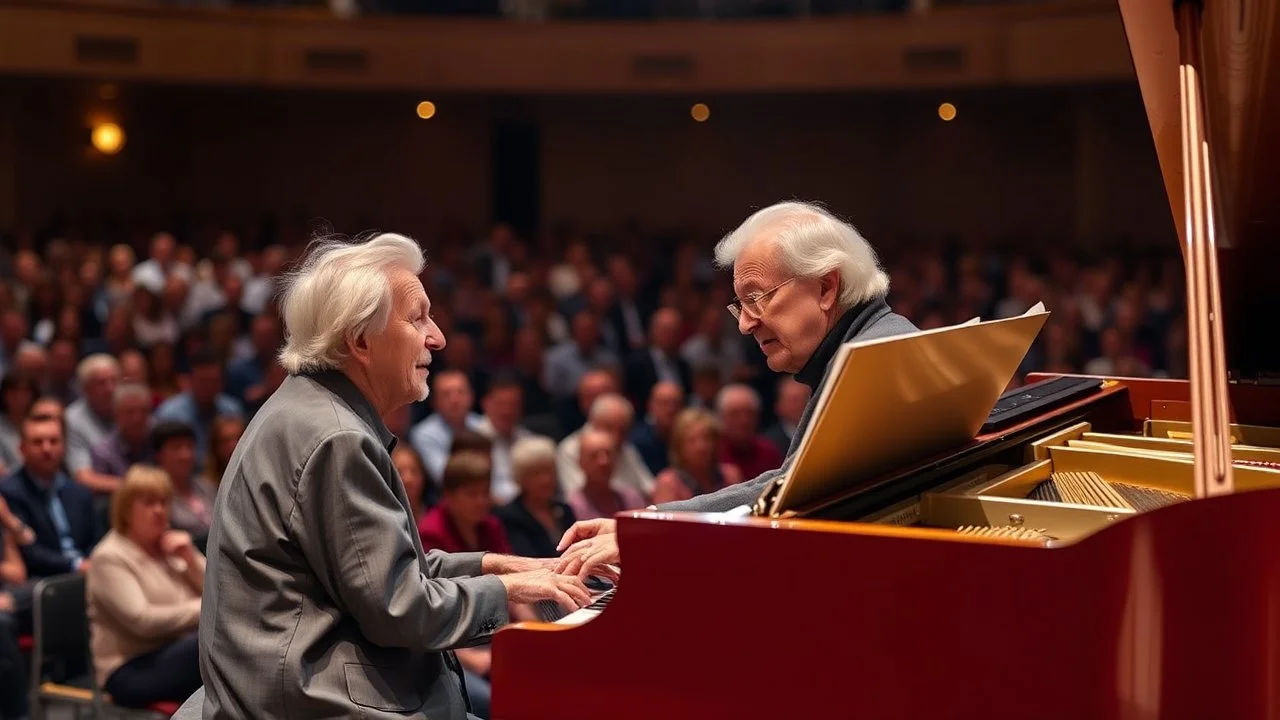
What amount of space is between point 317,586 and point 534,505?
2908mm

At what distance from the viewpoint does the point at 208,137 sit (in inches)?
583

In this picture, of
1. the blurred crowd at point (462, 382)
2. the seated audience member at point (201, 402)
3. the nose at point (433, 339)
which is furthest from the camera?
the seated audience member at point (201, 402)

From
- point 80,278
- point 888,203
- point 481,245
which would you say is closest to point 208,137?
point 481,245

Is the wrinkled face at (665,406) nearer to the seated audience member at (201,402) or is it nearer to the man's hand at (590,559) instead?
the seated audience member at (201,402)

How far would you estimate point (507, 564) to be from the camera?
272 cm

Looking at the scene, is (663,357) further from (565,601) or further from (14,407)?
(565,601)

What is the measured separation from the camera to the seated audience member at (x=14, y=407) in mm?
6230

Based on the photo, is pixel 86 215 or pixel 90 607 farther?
pixel 86 215

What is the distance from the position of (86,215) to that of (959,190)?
810 cm

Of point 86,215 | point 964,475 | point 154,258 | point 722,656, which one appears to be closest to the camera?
point 722,656

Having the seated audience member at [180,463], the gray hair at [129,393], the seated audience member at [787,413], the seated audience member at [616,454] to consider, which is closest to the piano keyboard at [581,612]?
the seated audience member at [180,463]

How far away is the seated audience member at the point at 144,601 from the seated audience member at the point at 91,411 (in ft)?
7.21

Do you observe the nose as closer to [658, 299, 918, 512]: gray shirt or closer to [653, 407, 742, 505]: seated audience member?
[658, 299, 918, 512]: gray shirt

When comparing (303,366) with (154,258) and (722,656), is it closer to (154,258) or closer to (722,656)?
(722,656)
